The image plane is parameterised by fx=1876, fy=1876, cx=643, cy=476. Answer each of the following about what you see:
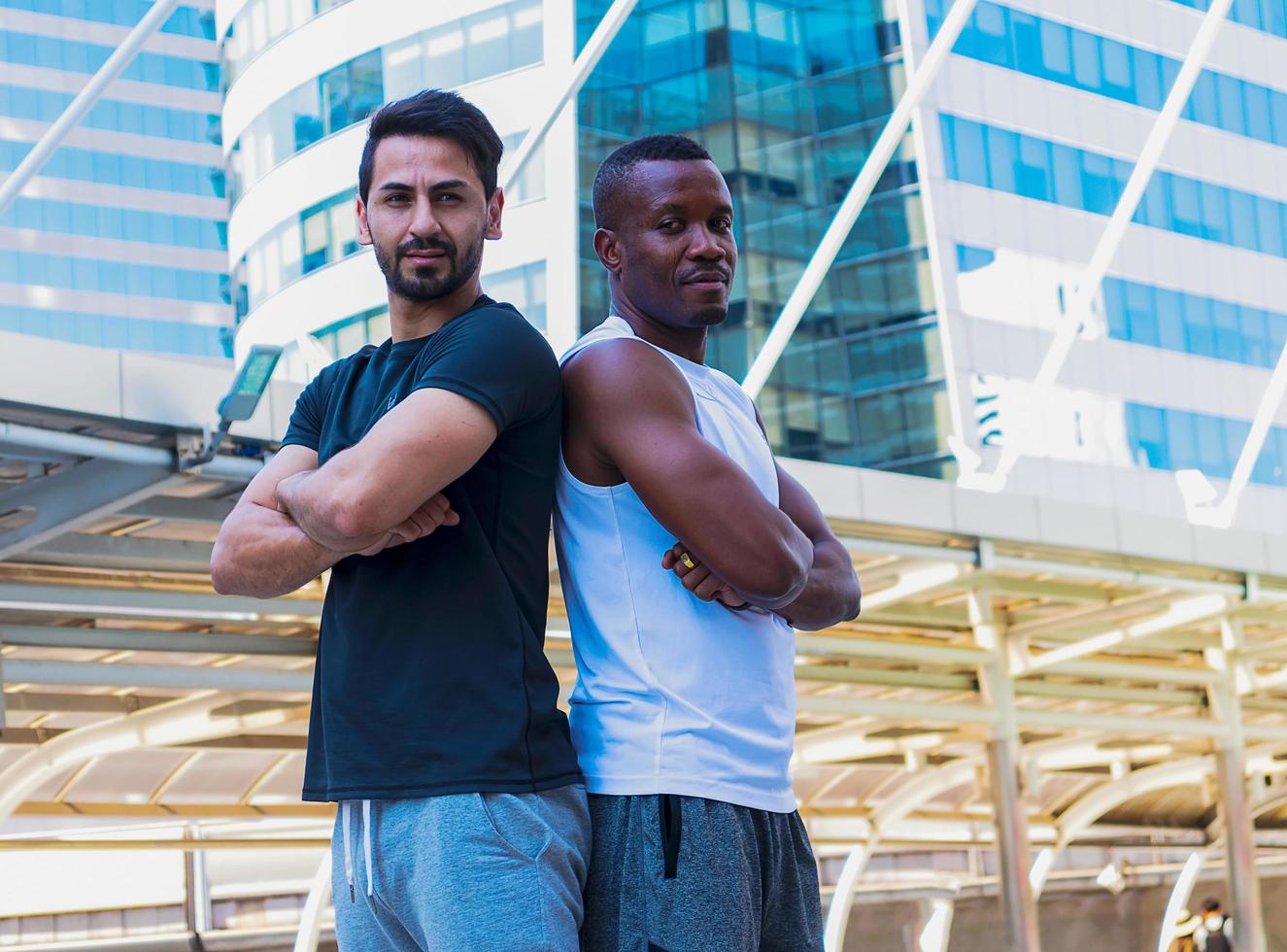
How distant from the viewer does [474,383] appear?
87.4 inches

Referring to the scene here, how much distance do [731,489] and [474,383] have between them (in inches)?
13.2

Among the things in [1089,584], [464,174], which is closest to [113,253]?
[1089,584]

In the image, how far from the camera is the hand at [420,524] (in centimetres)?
217

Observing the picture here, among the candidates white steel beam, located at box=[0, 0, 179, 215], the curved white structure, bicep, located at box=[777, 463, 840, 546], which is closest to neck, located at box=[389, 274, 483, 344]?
bicep, located at box=[777, 463, 840, 546]

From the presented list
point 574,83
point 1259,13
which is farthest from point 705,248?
point 1259,13

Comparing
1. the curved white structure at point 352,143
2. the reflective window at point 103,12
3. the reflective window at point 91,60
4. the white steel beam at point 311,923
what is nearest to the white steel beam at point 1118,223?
the white steel beam at point 311,923

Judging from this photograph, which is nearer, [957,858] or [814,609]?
[814,609]

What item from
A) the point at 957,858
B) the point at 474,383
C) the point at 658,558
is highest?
the point at 474,383

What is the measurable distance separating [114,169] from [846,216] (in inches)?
2687

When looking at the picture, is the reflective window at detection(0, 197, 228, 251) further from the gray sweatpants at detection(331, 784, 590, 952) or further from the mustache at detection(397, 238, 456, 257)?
the gray sweatpants at detection(331, 784, 590, 952)

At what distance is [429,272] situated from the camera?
7.84 feet

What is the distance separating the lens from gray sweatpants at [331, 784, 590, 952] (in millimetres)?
2121

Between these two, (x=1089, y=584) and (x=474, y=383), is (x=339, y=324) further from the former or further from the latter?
(x=474, y=383)

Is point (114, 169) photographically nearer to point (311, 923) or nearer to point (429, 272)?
point (311, 923)
